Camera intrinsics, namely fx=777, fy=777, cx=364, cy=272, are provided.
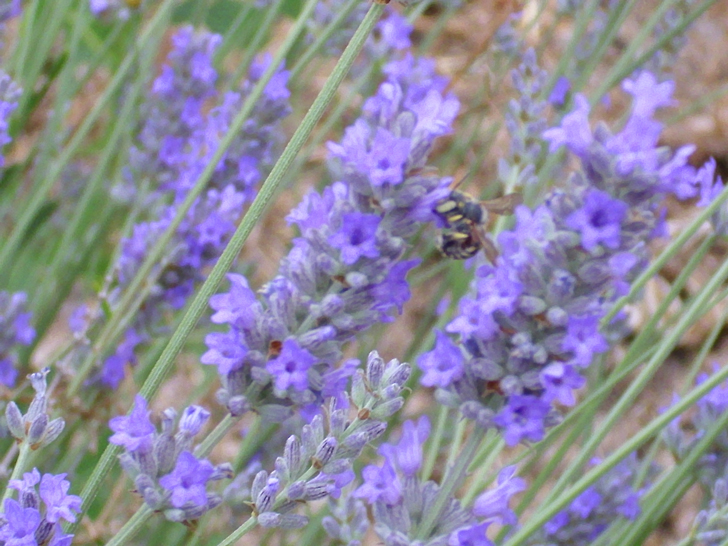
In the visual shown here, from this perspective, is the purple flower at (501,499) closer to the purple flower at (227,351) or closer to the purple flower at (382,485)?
the purple flower at (382,485)

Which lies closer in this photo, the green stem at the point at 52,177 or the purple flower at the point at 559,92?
the green stem at the point at 52,177

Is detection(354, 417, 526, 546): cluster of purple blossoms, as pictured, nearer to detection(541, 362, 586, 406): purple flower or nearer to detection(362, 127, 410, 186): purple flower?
detection(541, 362, 586, 406): purple flower

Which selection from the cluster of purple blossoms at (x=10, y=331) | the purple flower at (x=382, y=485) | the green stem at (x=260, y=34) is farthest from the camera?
the green stem at (x=260, y=34)

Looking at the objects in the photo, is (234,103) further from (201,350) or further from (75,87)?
(201,350)

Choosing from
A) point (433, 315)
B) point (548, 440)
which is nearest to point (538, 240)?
point (548, 440)

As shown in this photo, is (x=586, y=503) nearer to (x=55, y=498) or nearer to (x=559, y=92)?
(x=559, y=92)

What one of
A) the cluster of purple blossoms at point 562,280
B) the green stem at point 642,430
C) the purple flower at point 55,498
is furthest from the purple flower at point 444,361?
the purple flower at point 55,498
